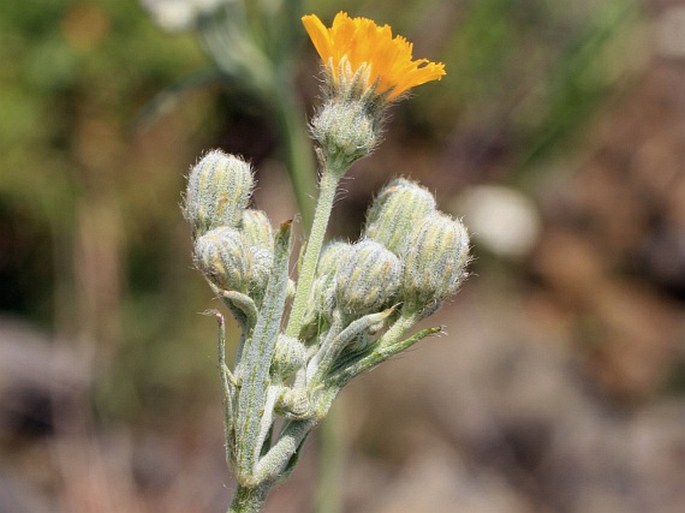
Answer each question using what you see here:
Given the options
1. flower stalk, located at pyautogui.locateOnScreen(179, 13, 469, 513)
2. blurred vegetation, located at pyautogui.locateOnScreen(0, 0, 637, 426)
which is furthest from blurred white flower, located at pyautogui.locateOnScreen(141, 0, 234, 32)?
blurred vegetation, located at pyautogui.locateOnScreen(0, 0, 637, 426)

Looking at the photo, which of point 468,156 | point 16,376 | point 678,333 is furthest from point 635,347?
point 16,376

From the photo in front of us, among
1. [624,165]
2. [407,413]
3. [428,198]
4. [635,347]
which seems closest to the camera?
[428,198]

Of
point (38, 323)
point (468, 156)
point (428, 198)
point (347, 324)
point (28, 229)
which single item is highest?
point (428, 198)

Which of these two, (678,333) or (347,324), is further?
(678,333)

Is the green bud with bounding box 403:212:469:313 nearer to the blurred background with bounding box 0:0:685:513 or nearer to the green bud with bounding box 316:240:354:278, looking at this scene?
the green bud with bounding box 316:240:354:278

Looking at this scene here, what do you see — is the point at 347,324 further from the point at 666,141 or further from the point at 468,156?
the point at 666,141
